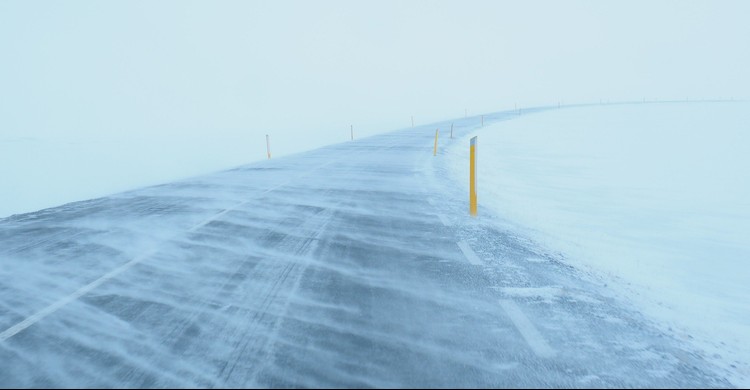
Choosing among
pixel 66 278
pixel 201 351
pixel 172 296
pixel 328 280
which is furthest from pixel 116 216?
pixel 201 351

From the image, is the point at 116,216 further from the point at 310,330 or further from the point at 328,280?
the point at 310,330

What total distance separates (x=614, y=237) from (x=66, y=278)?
925cm

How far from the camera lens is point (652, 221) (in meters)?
11.5

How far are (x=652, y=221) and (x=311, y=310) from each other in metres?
9.91

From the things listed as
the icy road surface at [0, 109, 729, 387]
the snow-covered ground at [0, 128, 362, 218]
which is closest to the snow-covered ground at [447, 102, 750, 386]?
the icy road surface at [0, 109, 729, 387]

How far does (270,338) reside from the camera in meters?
4.07

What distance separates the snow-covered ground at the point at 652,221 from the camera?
5375 millimetres

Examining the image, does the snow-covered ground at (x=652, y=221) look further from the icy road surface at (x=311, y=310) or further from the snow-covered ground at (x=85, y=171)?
the snow-covered ground at (x=85, y=171)

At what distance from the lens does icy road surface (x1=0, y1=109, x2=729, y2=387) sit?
3541 millimetres

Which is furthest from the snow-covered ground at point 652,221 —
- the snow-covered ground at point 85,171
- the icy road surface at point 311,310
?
the snow-covered ground at point 85,171

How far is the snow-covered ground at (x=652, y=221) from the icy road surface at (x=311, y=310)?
0.74 m

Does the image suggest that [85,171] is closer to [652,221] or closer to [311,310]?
[311,310]

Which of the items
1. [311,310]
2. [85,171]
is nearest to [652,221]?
[311,310]

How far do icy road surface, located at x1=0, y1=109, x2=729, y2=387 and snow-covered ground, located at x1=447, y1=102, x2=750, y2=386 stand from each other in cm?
74
